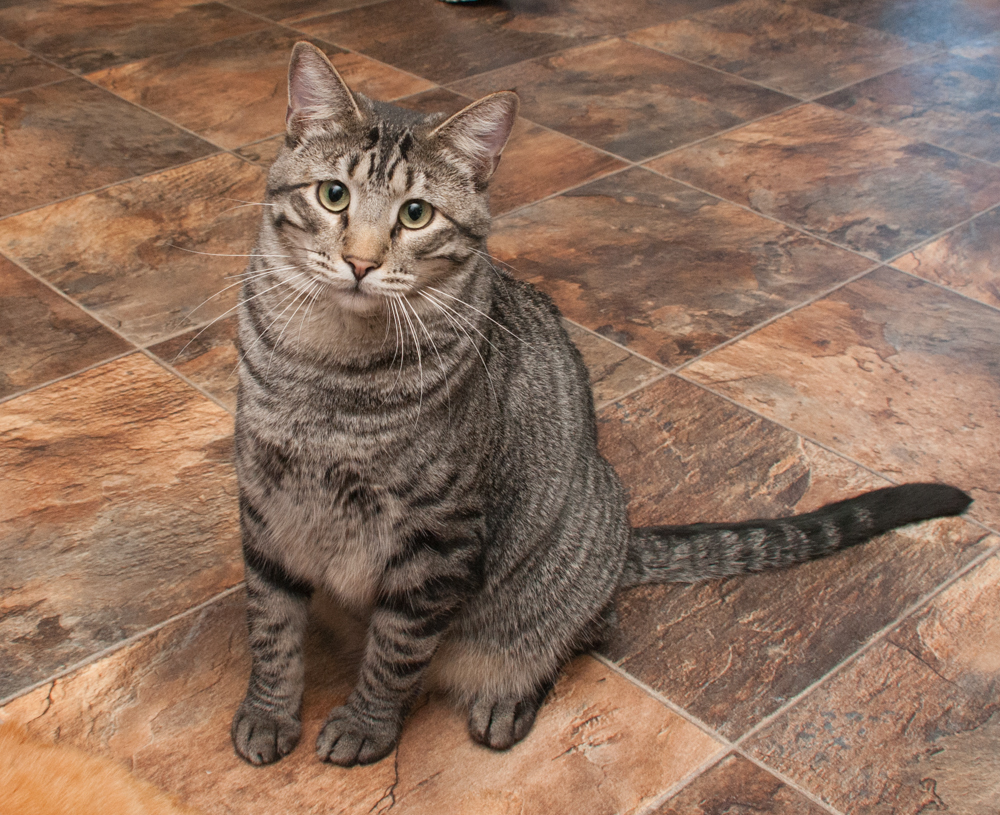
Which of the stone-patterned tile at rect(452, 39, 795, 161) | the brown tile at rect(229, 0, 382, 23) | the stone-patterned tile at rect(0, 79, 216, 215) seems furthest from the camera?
the brown tile at rect(229, 0, 382, 23)

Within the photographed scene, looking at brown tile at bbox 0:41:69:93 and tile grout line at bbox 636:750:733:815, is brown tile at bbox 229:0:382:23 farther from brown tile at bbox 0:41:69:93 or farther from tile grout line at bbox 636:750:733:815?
tile grout line at bbox 636:750:733:815

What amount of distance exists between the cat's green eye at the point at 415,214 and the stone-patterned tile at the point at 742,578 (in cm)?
97

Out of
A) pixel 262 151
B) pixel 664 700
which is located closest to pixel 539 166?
pixel 262 151

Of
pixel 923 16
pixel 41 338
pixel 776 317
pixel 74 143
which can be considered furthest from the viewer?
pixel 923 16

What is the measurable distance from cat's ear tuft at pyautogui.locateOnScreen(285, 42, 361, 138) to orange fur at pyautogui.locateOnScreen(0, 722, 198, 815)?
1.13 m

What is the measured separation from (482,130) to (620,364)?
129cm

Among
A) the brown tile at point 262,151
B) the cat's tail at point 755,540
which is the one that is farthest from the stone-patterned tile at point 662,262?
the brown tile at point 262,151

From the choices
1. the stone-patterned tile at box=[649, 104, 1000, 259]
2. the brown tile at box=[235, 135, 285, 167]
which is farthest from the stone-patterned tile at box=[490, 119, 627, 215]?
the brown tile at box=[235, 135, 285, 167]

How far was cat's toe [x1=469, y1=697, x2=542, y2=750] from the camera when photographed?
73.8 inches

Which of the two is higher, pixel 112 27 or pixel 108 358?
pixel 112 27

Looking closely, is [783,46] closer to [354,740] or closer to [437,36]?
[437,36]

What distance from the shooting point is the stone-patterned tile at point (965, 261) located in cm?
323

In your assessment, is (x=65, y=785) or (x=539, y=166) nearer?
(x=65, y=785)

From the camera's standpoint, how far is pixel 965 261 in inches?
132
